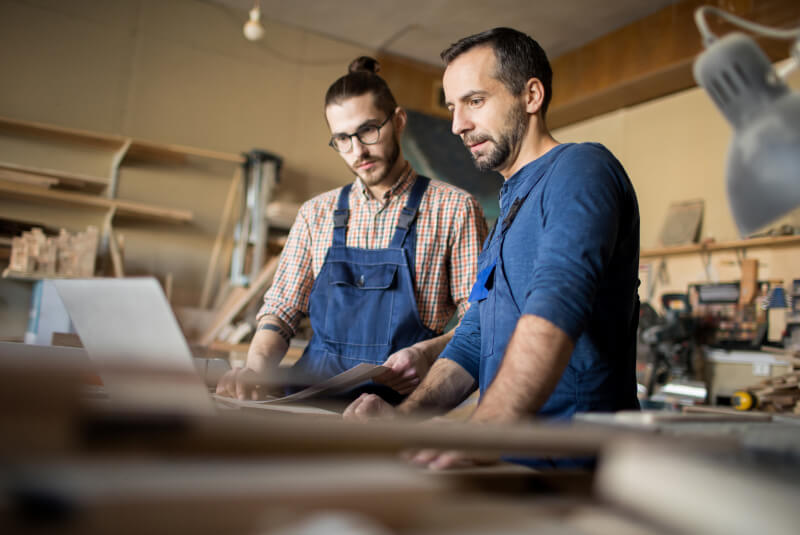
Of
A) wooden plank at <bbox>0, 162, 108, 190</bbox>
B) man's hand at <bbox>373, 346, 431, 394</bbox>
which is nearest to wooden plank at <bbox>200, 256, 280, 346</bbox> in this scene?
wooden plank at <bbox>0, 162, 108, 190</bbox>

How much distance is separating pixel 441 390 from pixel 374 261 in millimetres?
678

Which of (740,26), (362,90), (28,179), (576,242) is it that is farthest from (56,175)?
(740,26)

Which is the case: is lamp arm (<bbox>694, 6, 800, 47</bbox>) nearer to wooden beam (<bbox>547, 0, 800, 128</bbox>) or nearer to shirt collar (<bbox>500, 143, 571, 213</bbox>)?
shirt collar (<bbox>500, 143, 571, 213</bbox>)

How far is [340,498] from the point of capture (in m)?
0.37

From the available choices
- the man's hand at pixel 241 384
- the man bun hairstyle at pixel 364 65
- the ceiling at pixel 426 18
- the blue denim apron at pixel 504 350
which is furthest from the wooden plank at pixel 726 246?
the man's hand at pixel 241 384

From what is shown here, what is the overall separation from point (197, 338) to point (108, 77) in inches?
79.3

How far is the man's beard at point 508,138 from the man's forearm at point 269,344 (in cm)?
83

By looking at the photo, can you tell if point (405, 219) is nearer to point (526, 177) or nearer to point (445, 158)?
point (526, 177)

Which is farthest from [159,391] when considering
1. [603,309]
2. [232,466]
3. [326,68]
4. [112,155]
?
[326,68]

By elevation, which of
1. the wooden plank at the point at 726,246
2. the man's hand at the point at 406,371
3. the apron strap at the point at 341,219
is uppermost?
the wooden plank at the point at 726,246

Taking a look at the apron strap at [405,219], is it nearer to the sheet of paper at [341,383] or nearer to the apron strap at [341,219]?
the apron strap at [341,219]

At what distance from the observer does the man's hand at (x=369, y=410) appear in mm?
1057

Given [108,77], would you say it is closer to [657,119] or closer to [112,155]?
[112,155]

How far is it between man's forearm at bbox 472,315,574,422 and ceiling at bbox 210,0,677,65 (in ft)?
11.8
